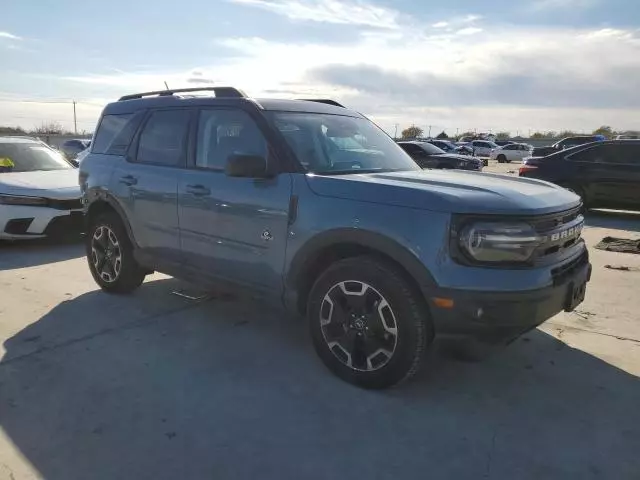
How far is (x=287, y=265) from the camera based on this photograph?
3.72m

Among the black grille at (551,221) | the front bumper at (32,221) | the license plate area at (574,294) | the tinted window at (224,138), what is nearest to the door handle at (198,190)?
the tinted window at (224,138)

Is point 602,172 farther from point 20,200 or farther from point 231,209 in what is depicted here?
point 20,200

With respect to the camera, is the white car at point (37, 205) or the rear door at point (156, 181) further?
the white car at point (37, 205)

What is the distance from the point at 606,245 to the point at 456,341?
19.1 feet

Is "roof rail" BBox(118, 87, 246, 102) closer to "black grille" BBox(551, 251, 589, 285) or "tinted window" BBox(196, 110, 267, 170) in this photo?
"tinted window" BBox(196, 110, 267, 170)

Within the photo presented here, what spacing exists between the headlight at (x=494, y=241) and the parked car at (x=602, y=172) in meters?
8.78

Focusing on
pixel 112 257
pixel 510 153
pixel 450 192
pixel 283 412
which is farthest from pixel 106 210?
pixel 510 153

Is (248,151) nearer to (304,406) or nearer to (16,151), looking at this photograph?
(304,406)

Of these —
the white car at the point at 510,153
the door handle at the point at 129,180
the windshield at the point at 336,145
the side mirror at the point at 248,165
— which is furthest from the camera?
the white car at the point at 510,153

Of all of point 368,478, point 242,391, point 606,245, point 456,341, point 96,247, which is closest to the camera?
point 368,478

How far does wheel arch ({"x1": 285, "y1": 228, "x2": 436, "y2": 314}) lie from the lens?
3131 millimetres

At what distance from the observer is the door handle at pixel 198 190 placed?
420 cm

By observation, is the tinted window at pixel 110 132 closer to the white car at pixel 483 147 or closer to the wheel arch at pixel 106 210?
the wheel arch at pixel 106 210

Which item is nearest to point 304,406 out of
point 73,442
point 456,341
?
point 456,341
